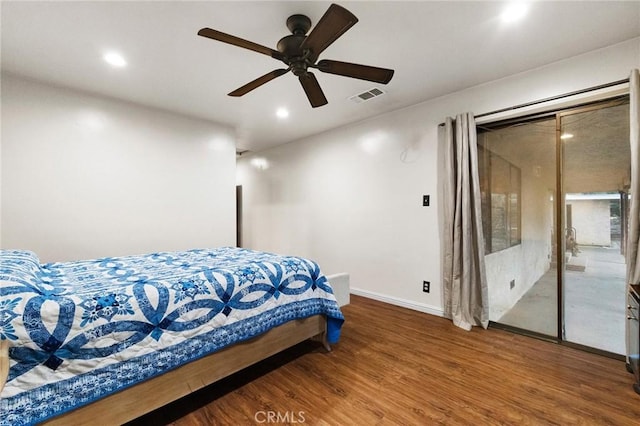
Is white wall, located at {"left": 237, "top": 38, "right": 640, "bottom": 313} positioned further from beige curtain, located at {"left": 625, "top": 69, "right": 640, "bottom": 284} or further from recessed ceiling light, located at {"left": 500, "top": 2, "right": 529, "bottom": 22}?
recessed ceiling light, located at {"left": 500, "top": 2, "right": 529, "bottom": 22}

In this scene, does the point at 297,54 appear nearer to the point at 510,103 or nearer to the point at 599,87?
the point at 510,103

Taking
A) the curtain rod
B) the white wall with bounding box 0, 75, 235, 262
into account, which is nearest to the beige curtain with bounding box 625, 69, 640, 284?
the curtain rod

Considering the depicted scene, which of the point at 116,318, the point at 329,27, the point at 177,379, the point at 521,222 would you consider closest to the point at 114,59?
the point at 329,27

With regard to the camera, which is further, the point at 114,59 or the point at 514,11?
the point at 114,59

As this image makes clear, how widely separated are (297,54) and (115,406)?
222 cm

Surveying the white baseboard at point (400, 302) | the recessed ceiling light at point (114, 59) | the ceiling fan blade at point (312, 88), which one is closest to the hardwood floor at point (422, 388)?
Result: the white baseboard at point (400, 302)

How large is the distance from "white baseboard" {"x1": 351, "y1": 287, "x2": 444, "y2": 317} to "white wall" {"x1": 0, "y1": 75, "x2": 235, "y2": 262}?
2.08 m

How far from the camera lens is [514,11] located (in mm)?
1840

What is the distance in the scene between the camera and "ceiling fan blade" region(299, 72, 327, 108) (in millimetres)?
1994

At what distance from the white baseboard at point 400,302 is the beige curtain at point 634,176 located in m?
1.62

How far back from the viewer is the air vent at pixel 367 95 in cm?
305

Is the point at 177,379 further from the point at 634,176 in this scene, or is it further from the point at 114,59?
the point at 634,176

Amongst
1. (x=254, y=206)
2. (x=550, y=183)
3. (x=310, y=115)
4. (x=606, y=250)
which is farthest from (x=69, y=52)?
(x=606, y=250)
